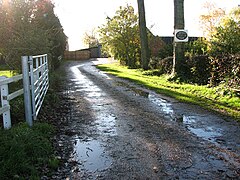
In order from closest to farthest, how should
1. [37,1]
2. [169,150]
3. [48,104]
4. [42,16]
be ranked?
1. [169,150]
2. [48,104]
3. [37,1]
4. [42,16]

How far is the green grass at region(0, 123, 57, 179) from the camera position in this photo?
3.81m

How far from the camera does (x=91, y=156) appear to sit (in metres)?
4.70

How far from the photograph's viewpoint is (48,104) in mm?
8789

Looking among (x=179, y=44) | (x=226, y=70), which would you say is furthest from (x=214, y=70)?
(x=179, y=44)

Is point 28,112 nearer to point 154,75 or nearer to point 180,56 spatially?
point 180,56

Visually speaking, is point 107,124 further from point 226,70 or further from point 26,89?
point 226,70

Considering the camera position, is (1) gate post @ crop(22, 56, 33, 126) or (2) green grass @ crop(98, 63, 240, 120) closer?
(1) gate post @ crop(22, 56, 33, 126)

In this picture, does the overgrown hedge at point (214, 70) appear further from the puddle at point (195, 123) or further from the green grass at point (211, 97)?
the puddle at point (195, 123)

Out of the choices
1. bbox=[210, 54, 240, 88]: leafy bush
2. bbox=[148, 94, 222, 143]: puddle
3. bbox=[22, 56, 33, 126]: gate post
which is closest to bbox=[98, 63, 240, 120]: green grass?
bbox=[210, 54, 240, 88]: leafy bush

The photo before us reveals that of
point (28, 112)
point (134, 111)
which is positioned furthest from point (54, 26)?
point (28, 112)

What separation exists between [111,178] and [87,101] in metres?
6.16

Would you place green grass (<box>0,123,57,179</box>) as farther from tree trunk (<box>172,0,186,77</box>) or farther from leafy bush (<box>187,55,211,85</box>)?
tree trunk (<box>172,0,186,77</box>)

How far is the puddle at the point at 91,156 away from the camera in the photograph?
14.1 ft

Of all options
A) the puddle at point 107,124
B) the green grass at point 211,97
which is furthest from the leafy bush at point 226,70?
the puddle at point 107,124
